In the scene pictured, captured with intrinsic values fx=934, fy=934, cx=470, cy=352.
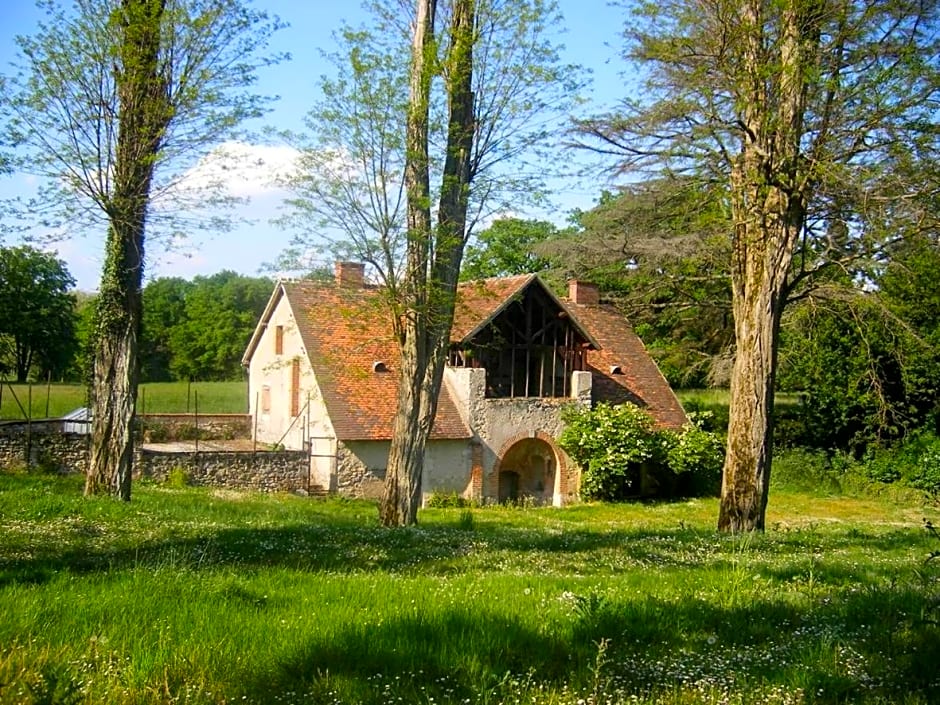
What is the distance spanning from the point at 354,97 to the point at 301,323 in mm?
20775

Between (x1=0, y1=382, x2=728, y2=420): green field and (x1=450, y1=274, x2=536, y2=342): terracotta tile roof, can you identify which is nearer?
(x1=450, y1=274, x2=536, y2=342): terracotta tile roof

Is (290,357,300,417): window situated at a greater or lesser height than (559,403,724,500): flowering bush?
greater

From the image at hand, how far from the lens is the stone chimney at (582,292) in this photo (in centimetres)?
4191

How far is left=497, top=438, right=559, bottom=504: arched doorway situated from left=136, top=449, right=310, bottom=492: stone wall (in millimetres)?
8315

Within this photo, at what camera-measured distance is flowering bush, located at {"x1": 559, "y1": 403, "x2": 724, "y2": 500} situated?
34844 mm

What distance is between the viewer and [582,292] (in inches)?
1656

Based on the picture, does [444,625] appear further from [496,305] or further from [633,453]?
[633,453]

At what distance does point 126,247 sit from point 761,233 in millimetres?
9431

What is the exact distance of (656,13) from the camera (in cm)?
1410

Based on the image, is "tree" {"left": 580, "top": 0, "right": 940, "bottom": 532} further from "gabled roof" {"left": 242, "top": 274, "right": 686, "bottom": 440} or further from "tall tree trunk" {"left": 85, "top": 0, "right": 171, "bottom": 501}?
"gabled roof" {"left": 242, "top": 274, "right": 686, "bottom": 440}

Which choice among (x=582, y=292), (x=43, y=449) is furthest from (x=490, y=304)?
(x=43, y=449)

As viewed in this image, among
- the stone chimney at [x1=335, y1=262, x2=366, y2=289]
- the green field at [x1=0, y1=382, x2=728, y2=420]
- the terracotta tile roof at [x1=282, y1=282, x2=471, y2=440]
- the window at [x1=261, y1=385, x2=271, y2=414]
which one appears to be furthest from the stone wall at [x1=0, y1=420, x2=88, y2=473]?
the stone chimney at [x1=335, y1=262, x2=366, y2=289]

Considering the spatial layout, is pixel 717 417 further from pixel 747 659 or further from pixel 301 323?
pixel 747 659

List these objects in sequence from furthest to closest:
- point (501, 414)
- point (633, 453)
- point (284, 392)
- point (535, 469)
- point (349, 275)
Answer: point (284, 392), point (535, 469), point (501, 414), point (633, 453), point (349, 275)
